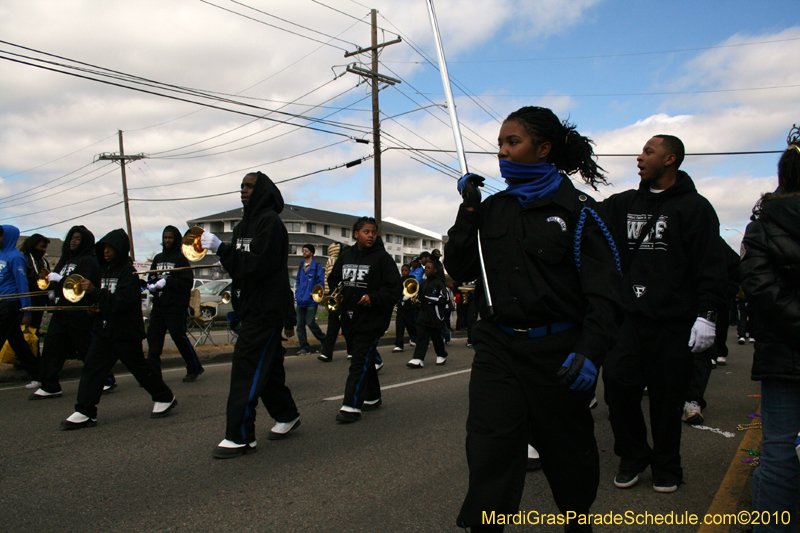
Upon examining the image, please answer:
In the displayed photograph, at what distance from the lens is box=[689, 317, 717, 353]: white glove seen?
350 cm

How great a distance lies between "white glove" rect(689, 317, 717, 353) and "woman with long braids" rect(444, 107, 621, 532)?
1.46m

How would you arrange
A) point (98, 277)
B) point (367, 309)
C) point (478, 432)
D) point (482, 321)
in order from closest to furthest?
point (478, 432) → point (482, 321) → point (367, 309) → point (98, 277)

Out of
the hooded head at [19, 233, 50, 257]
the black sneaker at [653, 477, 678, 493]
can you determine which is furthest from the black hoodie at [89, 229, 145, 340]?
the black sneaker at [653, 477, 678, 493]

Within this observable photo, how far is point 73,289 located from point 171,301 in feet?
4.89

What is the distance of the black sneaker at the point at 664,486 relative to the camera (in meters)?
3.71

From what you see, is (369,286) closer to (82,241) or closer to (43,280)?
(82,241)

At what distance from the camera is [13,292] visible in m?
7.04

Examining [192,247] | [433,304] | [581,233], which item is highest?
[192,247]

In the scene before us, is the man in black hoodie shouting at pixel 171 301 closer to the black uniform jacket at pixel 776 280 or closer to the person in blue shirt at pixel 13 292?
the person in blue shirt at pixel 13 292

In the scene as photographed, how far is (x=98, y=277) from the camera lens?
6539 mm

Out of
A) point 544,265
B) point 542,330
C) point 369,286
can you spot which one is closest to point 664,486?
point 542,330

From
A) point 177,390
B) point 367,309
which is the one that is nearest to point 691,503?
point 367,309

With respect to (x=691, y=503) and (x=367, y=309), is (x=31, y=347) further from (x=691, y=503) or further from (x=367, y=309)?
(x=691, y=503)

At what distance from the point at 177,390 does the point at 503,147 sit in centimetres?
604
